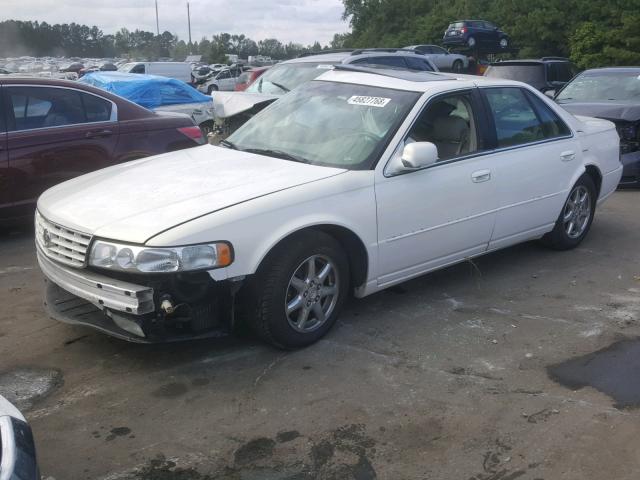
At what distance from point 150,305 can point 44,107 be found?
386 cm

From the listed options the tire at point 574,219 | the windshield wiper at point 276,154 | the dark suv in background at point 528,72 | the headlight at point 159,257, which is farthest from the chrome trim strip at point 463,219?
the dark suv in background at point 528,72

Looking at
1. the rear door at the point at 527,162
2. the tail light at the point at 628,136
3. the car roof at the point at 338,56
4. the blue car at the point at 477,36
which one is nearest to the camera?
the rear door at the point at 527,162

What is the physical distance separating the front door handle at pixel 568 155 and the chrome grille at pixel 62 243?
3.93m

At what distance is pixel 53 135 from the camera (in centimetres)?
678

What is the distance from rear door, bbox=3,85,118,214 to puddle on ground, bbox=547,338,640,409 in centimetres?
475

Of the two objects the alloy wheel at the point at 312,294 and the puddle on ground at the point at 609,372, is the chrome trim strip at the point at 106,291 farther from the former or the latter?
the puddle on ground at the point at 609,372

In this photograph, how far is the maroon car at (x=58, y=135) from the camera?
21.6ft

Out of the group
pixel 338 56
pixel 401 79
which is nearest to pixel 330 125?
pixel 401 79

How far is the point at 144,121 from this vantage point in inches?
293

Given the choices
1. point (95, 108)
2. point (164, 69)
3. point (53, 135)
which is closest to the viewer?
point (53, 135)

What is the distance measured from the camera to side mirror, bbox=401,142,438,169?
4.62m

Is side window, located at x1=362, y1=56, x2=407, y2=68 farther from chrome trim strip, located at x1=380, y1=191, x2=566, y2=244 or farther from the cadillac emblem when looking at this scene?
the cadillac emblem

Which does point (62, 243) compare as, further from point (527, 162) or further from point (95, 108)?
point (527, 162)

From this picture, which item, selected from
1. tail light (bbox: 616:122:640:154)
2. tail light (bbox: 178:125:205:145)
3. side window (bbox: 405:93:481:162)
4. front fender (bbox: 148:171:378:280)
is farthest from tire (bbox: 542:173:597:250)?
tail light (bbox: 178:125:205:145)
